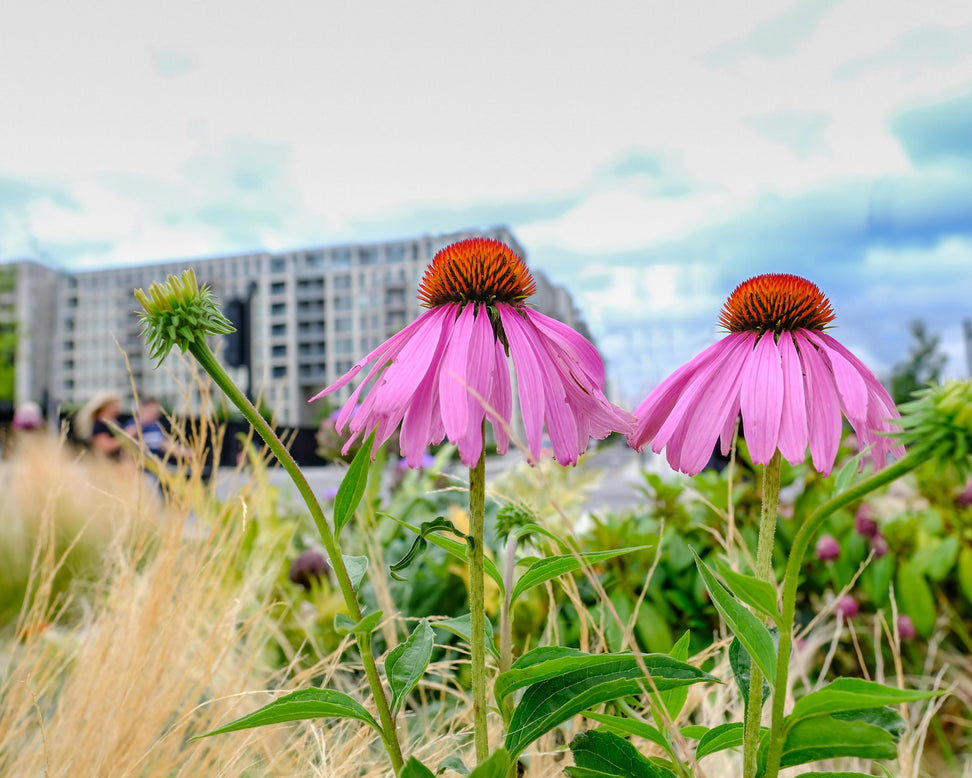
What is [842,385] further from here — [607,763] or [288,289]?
[288,289]

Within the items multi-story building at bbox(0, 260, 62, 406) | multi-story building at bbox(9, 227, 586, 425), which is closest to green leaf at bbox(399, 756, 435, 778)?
multi-story building at bbox(9, 227, 586, 425)

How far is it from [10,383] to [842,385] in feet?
105

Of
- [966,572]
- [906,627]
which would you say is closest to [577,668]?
[906,627]

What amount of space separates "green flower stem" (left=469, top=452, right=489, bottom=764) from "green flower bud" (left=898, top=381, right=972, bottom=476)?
0.22 m

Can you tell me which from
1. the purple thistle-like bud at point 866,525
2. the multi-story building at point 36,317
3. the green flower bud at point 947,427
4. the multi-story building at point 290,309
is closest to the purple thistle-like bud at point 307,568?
the purple thistle-like bud at point 866,525

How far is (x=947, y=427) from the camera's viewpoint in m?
0.32

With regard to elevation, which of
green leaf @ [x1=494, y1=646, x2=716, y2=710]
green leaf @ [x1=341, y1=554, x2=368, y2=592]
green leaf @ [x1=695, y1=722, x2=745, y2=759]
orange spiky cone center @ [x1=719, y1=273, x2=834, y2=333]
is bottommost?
green leaf @ [x1=695, y1=722, x2=745, y2=759]

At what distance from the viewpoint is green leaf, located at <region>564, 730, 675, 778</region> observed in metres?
0.47

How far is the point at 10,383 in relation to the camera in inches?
Answer: 1069

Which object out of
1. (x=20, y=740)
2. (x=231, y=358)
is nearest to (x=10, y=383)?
(x=231, y=358)

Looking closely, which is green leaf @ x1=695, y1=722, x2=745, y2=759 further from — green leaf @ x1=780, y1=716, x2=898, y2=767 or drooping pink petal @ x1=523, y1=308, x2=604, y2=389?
drooping pink petal @ x1=523, y1=308, x2=604, y2=389

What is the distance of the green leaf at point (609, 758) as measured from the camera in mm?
466

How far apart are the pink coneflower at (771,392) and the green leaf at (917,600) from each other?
1423 millimetres

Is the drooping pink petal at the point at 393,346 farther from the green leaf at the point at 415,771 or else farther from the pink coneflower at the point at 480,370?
the green leaf at the point at 415,771
